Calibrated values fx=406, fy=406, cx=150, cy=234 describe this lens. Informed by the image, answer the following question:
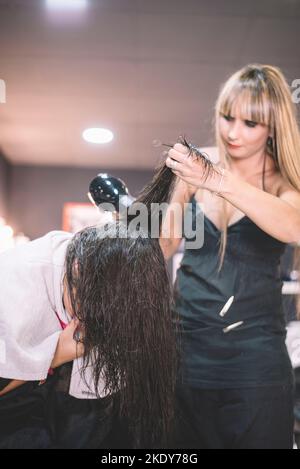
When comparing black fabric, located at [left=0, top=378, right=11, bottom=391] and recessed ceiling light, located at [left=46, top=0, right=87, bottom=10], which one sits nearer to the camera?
black fabric, located at [left=0, top=378, right=11, bottom=391]

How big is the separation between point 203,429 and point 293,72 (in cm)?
90

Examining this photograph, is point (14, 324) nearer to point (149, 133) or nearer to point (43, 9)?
point (149, 133)

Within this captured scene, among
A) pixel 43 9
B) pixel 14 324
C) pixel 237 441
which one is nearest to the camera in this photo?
pixel 14 324

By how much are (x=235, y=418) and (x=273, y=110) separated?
676 mm

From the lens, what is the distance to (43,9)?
102 cm

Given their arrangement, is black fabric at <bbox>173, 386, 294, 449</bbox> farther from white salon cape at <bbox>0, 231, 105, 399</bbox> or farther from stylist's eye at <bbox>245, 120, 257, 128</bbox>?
stylist's eye at <bbox>245, 120, 257, 128</bbox>

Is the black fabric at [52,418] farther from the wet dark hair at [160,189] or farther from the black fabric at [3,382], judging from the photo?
the wet dark hair at [160,189]

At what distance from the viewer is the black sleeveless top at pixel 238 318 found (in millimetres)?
899

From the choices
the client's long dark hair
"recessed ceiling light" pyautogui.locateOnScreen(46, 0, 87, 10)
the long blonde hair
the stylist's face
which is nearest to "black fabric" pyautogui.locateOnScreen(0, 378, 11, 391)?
the client's long dark hair

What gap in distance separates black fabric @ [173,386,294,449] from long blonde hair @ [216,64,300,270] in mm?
312

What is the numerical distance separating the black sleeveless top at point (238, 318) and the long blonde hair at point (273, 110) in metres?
0.04

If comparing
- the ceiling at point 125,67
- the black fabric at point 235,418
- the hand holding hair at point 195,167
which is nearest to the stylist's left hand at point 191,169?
the hand holding hair at point 195,167

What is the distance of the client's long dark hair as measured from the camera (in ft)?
2.55
